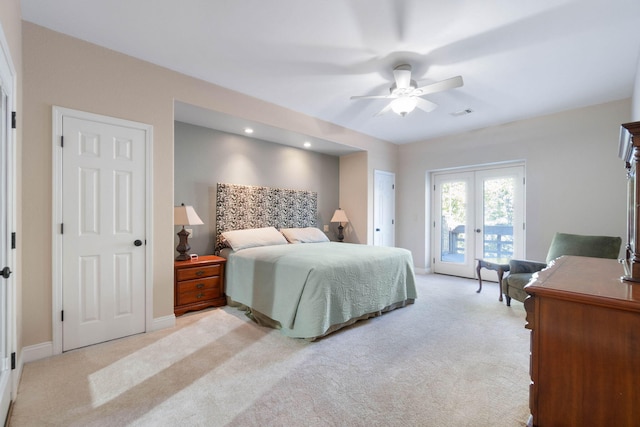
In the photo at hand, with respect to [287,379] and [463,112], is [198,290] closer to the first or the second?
[287,379]

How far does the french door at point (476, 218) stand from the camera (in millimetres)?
4773

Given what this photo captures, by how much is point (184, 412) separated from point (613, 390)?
6.75 ft

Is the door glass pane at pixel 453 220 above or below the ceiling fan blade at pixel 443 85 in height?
below

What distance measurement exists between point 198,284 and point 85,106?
6.96 ft

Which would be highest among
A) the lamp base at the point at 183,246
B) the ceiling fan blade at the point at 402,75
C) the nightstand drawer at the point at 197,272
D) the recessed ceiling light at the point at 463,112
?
the recessed ceiling light at the point at 463,112

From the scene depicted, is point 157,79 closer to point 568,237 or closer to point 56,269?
point 56,269

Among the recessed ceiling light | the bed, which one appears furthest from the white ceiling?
the bed

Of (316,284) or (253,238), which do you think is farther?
(253,238)

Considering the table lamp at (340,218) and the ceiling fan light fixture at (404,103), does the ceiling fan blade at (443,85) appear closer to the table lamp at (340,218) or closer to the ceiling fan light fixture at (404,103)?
the ceiling fan light fixture at (404,103)

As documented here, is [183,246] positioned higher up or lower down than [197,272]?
higher up

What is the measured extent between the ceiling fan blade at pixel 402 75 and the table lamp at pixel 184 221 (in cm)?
272

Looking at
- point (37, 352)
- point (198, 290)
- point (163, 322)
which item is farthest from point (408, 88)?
point (37, 352)

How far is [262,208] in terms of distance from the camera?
4.58 meters

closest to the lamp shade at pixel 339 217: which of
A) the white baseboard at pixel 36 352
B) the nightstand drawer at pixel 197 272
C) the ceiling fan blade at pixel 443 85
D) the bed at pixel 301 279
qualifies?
the bed at pixel 301 279
